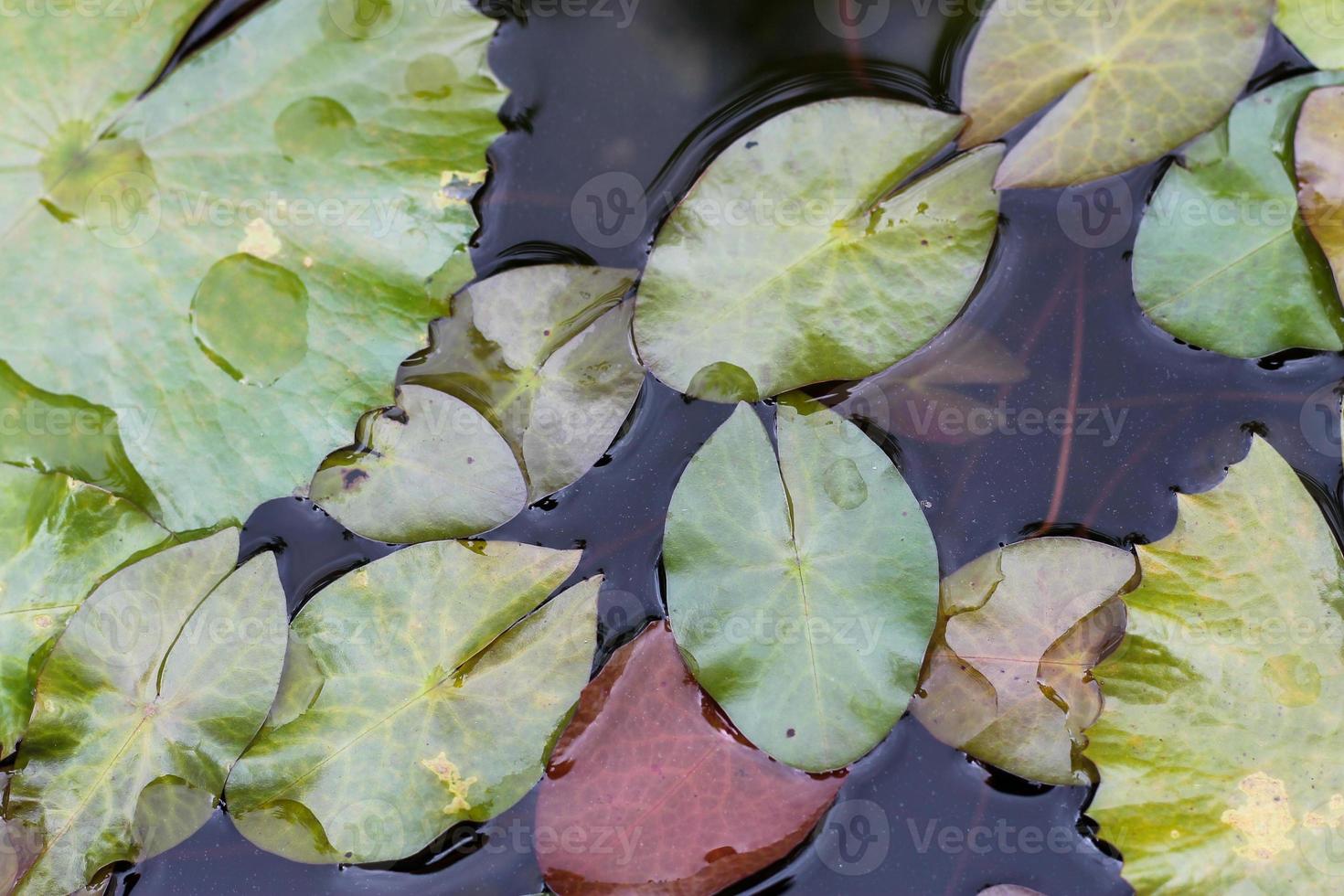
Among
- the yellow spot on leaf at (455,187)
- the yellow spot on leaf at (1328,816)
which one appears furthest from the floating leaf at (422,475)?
the yellow spot on leaf at (1328,816)

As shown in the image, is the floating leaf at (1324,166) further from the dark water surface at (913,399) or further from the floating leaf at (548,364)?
Result: the floating leaf at (548,364)

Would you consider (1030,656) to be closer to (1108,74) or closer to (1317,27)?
(1108,74)

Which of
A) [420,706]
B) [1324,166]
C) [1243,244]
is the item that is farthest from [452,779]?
[1324,166]

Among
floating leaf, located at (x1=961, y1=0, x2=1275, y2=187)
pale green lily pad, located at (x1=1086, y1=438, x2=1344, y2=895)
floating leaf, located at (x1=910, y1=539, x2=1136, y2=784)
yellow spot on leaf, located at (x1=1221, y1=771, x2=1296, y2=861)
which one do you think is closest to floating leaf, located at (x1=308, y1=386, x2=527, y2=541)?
floating leaf, located at (x1=910, y1=539, x2=1136, y2=784)

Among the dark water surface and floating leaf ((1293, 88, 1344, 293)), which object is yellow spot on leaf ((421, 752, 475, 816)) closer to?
the dark water surface

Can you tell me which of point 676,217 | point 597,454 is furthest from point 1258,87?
point 597,454

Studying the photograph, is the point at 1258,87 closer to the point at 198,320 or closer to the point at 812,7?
the point at 812,7
